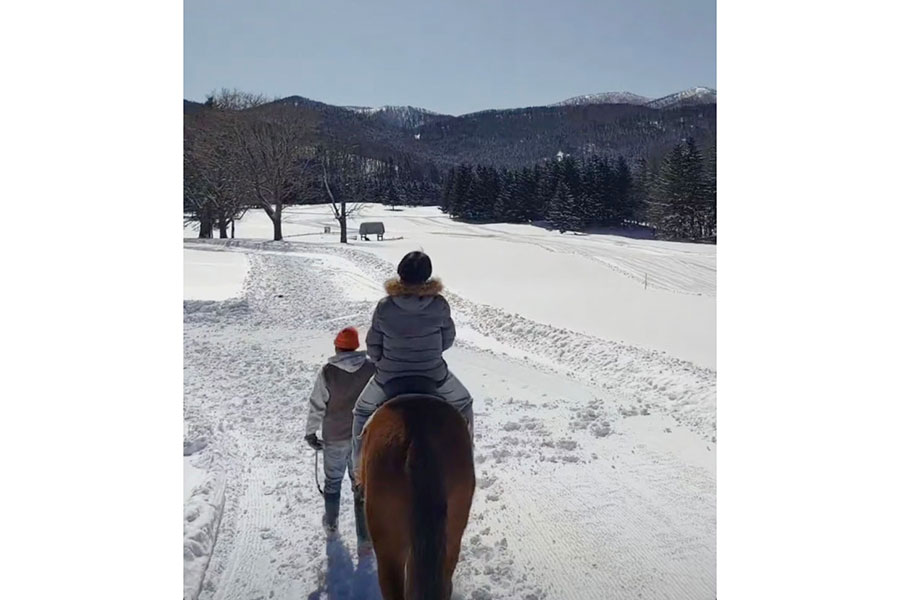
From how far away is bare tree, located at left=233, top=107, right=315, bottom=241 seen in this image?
5.12 meters

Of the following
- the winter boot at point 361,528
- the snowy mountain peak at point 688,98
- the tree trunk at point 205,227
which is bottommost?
the winter boot at point 361,528

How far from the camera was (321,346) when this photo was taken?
6.17 meters

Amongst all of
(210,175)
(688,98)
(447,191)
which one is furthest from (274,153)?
(688,98)

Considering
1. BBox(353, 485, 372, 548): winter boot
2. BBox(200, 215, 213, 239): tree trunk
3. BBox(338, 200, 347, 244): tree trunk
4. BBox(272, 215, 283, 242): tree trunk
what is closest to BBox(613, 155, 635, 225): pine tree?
BBox(338, 200, 347, 244): tree trunk

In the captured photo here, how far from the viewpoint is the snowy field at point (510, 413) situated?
264 cm

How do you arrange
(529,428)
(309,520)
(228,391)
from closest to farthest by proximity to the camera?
(309,520) → (529,428) → (228,391)

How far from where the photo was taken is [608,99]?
423cm

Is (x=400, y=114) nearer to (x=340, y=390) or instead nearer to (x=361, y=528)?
(x=340, y=390)

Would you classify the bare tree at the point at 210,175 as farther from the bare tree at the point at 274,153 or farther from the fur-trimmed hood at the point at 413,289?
the fur-trimmed hood at the point at 413,289

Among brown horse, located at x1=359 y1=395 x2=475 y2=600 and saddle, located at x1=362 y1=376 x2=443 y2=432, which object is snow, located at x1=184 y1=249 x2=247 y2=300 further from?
brown horse, located at x1=359 y1=395 x2=475 y2=600

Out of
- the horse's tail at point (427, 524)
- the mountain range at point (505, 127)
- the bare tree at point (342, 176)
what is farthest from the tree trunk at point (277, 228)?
the horse's tail at point (427, 524)
